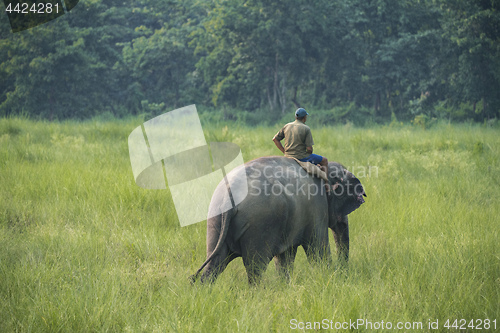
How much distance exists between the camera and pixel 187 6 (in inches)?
1102

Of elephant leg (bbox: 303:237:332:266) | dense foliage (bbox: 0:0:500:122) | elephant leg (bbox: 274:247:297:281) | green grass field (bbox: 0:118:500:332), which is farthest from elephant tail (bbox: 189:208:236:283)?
dense foliage (bbox: 0:0:500:122)

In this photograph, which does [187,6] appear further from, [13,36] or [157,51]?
[13,36]

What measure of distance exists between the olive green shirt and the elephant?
198 mm

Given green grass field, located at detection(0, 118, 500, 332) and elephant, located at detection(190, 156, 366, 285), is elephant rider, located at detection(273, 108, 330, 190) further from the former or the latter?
green grass field, located at detection(0, 118, 500, 332)

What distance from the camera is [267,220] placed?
3.62m

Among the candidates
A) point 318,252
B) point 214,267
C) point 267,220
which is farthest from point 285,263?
point 214,267

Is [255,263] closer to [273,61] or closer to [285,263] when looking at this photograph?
[285,263]

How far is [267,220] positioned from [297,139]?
3.38 feet

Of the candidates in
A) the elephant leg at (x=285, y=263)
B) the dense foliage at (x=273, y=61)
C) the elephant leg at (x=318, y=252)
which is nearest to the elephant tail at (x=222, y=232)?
the elephant leg at (x=285, y=263)

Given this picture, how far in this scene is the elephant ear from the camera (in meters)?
4.67

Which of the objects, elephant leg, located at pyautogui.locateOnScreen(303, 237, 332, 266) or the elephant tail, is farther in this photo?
elephant leg, located at pyautogui.locateOnScreen(303, 237, 332, 266)

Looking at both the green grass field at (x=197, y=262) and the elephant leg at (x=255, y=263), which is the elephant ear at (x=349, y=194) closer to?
the green grass field at (x=197, y=262)

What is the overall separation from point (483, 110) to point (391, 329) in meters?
20.5

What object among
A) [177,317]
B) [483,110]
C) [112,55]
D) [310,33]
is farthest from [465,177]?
[112,55]
